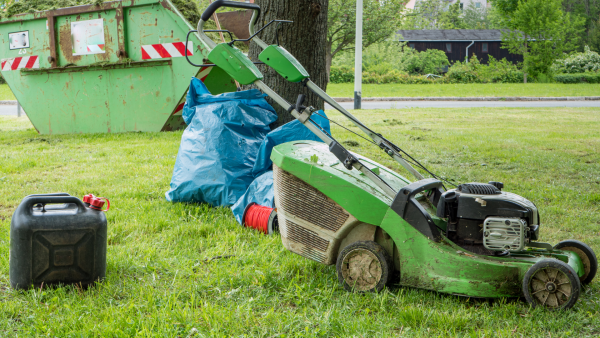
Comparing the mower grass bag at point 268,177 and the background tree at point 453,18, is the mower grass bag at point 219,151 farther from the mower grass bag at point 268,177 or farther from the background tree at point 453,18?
the background tree at point 453,18

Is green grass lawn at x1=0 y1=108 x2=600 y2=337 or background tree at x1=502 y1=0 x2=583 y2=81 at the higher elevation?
background tree at x1=502 y1=0 x2=583 y2=81

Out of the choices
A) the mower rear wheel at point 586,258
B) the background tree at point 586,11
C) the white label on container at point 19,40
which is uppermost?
the background tree at point 586,11

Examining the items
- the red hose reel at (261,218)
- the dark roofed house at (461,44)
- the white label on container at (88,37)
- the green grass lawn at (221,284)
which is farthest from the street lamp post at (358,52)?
the dark roofed house at (461,44)

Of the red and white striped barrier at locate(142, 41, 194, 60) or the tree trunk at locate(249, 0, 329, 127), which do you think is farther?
the red and white striped barrier at locate(142, 41, 194, 60)

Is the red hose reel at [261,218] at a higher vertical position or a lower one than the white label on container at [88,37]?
lower

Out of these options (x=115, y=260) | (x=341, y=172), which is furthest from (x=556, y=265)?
(x=115, y=260)

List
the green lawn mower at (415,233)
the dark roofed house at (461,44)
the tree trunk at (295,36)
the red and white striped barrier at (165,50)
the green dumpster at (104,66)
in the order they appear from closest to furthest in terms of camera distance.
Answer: the green lawn mower at (415,233) < the tree trunk at (295,36) < the red and white striped barrier at (165,50) < the green dumpster at (104,66) < the dark roofed house at (461,44)

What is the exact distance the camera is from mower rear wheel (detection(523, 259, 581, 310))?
6.56ft

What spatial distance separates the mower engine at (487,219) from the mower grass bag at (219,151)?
1.77m

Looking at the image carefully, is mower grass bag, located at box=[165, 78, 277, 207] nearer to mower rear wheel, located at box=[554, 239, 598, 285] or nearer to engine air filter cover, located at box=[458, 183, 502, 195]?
engine air filter cover, located at box=[458, 183, 502, 195]

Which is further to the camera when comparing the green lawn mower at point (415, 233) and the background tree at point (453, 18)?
the background tree at point (453, 18)

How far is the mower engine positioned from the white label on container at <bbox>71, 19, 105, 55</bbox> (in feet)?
20.1

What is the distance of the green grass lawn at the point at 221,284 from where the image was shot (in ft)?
6.40

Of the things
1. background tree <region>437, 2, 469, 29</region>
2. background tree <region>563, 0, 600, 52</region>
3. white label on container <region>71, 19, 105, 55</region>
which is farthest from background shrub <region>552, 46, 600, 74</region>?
background tree <region>437, 2, 469, 29</region>
